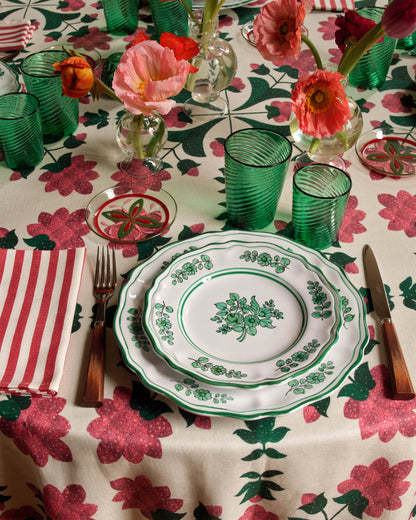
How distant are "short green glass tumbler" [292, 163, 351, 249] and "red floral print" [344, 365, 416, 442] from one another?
267mm

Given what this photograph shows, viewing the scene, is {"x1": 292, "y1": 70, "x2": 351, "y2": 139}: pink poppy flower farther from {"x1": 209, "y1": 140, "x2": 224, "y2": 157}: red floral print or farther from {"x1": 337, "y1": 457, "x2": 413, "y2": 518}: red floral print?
{"x1": 337, "y1": 457, "x2": 413, "y2": 518}: red floral print

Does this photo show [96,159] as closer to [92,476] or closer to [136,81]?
[136,81]

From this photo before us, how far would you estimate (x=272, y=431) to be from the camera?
0.66 meters

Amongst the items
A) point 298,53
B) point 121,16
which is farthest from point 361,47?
point 121,16

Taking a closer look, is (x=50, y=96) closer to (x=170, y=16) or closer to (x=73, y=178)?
(x=73, y=178)

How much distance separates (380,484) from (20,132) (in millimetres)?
786

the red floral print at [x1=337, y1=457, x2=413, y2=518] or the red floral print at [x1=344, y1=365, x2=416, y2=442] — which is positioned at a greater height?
the red floral print at [x1=344, y1=365, x2=416, y2=442]

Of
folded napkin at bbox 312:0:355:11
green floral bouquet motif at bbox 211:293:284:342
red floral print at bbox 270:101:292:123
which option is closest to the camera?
green floral bouquet motif at bbox 211:293:284:342

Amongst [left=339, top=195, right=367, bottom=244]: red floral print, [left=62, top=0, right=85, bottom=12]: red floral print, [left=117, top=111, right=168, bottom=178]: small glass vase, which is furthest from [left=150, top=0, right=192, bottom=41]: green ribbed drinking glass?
[left=339, top=195, right=367, bottom=244]: red floral print

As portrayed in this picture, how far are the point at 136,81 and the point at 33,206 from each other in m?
0.29

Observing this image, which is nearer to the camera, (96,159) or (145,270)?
(145,270)

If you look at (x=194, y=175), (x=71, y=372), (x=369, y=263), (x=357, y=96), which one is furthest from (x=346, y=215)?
(x=71, y=372)

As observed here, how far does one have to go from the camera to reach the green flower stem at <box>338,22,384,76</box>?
0.83 meters

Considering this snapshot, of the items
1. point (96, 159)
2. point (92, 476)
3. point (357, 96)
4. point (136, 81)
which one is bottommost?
point (92, 476)
